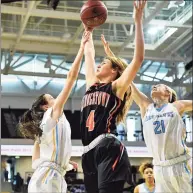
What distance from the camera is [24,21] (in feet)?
40.6

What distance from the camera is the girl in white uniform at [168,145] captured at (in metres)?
4.73

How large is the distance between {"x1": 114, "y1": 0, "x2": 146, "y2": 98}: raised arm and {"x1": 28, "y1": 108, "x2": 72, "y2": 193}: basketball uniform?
105 cm

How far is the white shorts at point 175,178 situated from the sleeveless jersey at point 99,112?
1662 millimetres

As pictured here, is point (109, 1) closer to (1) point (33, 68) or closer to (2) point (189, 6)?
(2) point (189, 6)

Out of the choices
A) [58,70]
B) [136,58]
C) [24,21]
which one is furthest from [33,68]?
[136,58]

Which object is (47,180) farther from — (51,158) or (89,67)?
(89,67)

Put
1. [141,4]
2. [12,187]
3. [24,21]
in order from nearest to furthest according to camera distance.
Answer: [141,4] → [24,21] → [12,187]

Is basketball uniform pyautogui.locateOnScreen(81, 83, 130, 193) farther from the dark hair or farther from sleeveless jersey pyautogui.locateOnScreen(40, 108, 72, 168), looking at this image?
the dark hair

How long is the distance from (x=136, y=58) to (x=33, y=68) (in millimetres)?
13705

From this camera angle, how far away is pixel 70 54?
50.5 feet

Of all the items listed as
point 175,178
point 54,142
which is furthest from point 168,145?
point 54,142

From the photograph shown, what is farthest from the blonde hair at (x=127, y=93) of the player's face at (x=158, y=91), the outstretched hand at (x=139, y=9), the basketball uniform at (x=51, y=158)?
the player's face at (x=158, y=91)

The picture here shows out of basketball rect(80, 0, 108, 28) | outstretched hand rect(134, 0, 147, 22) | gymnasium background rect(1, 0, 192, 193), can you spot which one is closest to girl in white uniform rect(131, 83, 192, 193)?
basketball rect(80, 0, 108, 28)

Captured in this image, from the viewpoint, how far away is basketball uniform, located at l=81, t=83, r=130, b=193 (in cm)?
311
